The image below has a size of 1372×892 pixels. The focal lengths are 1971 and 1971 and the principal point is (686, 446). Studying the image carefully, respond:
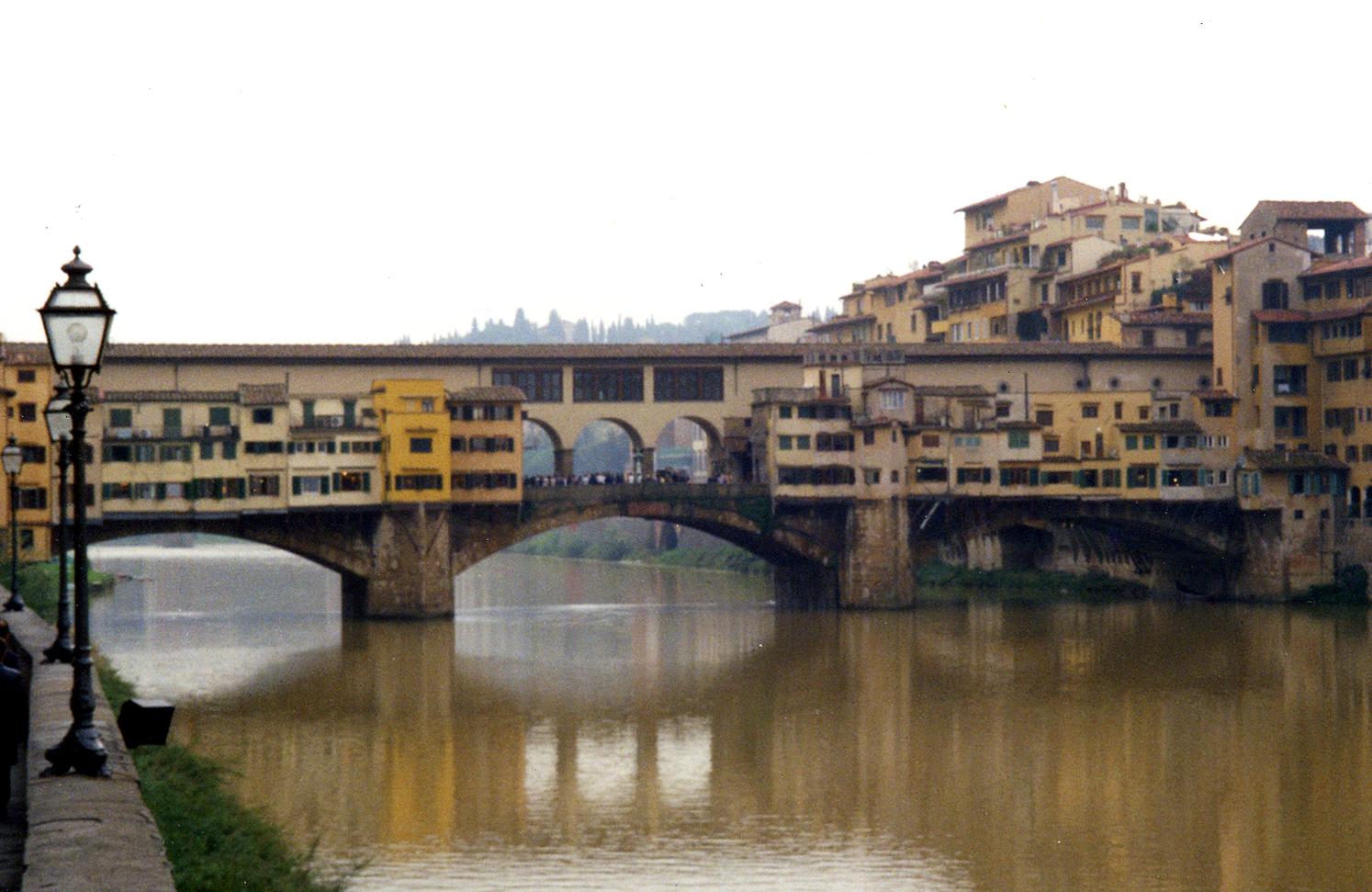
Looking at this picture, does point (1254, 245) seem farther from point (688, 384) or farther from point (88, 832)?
point (88, 832)

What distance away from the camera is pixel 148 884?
436 inches

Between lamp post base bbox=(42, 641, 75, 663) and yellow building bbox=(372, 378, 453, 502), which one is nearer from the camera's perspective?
lamp post base bbox=(42, 641, 75, 663)

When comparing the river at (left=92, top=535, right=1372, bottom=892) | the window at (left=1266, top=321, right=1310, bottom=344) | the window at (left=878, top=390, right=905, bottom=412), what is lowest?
the river at (left=92, top=535, right=1372, bottom=892)

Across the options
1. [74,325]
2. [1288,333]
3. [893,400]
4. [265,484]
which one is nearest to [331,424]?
[265,484]

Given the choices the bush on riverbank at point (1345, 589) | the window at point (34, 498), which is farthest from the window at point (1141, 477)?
the window at point (34, 498)

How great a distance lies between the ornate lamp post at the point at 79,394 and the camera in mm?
12938

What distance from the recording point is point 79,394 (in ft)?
44.1

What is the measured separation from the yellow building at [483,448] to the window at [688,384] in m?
6.90

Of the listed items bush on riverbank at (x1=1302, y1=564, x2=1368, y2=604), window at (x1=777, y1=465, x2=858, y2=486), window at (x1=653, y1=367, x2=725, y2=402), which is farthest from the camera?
window at (x1=653, y1=367, x2=725, y2=402)

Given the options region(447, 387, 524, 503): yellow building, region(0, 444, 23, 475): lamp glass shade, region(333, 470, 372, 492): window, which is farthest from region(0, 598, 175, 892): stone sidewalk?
region(447, 387, 524, 503): yellow building

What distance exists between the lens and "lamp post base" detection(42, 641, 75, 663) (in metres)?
20.1

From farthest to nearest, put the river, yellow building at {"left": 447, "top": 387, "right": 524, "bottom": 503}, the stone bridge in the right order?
yellow building at {"left": 447, "top": 387, "right": 524, "bottom": 503}
the stone bridge
the river

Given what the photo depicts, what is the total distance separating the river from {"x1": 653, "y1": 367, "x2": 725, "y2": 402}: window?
7209mm

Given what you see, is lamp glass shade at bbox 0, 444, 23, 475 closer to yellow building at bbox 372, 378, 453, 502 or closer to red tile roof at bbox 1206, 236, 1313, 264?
yellow building at bbox 372, 378, 453, 502
